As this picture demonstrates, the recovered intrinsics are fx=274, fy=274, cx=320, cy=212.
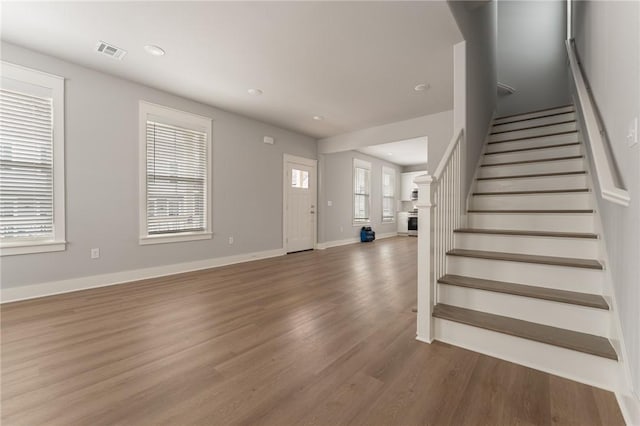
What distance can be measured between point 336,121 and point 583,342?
15.3 ft

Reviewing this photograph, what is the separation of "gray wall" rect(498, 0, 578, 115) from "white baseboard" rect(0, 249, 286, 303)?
5854mm

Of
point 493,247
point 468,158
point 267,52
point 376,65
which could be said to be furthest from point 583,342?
point 267,52

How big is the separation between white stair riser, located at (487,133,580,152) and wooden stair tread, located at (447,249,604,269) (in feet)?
6.30

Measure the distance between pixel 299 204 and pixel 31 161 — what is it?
4209 millimetres

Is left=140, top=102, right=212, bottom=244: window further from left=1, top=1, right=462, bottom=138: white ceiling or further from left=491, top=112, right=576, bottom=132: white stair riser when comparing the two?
left=491, top=112, right=576, bottom=132: white stair riser

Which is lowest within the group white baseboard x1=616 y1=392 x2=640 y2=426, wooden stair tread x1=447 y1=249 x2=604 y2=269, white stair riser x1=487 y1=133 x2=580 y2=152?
white baseboard x1=616 y1=392 x2=640 y2=426

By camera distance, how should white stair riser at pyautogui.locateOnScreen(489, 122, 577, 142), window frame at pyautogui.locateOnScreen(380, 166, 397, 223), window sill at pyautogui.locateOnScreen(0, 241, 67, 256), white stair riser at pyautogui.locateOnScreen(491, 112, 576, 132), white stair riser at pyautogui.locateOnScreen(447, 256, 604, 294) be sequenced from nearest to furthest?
white stair riser at pyautogui.locateOnScreen(447, 256, 604, 294) < window sill at pyautogui.locateOnScreen(0, 241, 67, 256) < white stair riser at pyautogui.locateOnScreen(489, 122, 577, 142) < white stair riser at pyautogui.locateOnScreen(491, 112, 576, 132) < window frame at pyautogui.locateOnScreen(380, 166, 397, 223)

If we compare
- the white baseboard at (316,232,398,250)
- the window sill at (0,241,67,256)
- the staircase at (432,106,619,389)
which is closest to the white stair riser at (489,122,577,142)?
the staircase at (432,106,619,389)

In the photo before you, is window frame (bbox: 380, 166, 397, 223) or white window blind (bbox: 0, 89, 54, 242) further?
window frame (bbox: 380, 166, 397, 223)

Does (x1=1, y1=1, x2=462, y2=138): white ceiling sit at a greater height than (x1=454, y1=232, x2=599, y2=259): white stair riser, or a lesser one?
greater

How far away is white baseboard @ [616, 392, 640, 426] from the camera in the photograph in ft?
3.69

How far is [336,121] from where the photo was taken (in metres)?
5.29

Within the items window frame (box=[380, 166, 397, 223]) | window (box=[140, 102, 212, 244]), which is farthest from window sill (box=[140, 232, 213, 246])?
window frame (box=[380, 166, 397, 223])

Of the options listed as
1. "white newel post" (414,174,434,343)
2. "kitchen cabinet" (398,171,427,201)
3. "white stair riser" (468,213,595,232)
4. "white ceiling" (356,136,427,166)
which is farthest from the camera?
"kitchen cabinet" (398,171,427,201)
